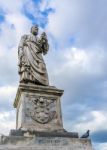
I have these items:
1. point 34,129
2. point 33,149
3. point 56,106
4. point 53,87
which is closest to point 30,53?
point 53,87

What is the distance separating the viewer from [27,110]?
34.0 ft

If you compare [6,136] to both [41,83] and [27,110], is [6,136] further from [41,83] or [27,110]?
[41,83]

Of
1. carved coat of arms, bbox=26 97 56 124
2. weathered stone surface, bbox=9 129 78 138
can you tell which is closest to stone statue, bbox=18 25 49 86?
carved coat of arms, bbox=26 97 56 124

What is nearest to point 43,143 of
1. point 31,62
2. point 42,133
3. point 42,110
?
point 42,133

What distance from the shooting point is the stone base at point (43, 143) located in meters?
8.93

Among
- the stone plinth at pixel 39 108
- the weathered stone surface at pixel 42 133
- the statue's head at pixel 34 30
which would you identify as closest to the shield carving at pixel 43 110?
the stone plinth at pixel 39 108

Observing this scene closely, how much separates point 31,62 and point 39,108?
7.07 ft

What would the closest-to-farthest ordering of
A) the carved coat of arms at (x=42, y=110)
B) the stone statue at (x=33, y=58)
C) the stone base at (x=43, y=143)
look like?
the stone base at (x=43, y=143)
the carved coat of arms at (x=42, y=110)
the stone statue at (x=33, y=58)

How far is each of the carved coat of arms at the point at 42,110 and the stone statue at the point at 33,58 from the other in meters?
0.90

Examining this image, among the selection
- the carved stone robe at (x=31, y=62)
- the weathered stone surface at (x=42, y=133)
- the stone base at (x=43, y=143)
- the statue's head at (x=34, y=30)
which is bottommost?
the stone base at (x=43, y=143)

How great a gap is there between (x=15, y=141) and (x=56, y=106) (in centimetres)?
252

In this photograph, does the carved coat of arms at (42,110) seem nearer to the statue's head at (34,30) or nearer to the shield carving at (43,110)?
the shield carving at (43,110)

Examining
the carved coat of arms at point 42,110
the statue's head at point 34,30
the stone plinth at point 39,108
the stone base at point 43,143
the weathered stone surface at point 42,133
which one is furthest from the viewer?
the statue's head at point 34,30

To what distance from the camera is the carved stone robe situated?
11391mm
